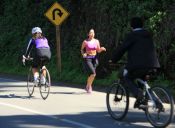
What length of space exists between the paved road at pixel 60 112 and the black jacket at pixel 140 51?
1.18 metres

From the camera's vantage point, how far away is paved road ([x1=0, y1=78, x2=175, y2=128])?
11.3m

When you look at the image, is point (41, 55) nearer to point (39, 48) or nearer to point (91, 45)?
point (39, 48)

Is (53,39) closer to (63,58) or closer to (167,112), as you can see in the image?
(63,58)

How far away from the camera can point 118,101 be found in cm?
1175

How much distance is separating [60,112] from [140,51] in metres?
3.00

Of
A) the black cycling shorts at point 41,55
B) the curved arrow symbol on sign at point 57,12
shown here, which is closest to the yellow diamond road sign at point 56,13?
the curved arrow symbol on sign at point 57,12

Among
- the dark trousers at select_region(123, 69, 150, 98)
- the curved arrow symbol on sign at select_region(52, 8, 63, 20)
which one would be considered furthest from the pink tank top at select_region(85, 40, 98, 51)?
the curved arrow symbol on sign at select_region(52, 8, 63, 20)

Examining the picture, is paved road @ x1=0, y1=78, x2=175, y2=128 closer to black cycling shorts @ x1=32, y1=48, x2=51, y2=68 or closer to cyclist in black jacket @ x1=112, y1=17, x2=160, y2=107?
cyclist in black jacket @ x1=112, y1=17, x2=160, y2=107

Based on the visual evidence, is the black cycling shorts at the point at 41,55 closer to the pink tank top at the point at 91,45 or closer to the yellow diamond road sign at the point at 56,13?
the pink tank top at the point at 91,45

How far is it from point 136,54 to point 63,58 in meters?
17.5

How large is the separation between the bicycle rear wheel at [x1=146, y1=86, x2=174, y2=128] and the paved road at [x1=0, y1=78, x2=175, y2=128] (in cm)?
27

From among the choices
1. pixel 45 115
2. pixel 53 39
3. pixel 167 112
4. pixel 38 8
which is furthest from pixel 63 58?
pixel 167 112

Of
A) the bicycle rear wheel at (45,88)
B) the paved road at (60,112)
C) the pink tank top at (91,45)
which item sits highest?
the pink tank top at (91,45)

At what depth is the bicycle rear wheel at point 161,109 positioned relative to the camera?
1034 centimetres
